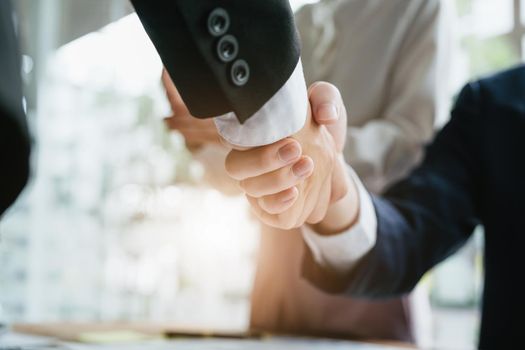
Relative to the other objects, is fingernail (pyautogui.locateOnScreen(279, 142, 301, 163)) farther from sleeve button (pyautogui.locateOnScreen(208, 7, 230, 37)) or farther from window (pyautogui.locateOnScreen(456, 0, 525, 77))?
window (pyautogui.locateOnScreen(456, 0, 525, 77))

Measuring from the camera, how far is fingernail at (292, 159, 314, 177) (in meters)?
0.45

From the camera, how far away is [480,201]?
3.61 ft


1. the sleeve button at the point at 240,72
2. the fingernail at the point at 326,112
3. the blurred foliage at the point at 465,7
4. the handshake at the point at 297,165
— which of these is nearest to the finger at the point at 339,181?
the handshake at the point at 297,165

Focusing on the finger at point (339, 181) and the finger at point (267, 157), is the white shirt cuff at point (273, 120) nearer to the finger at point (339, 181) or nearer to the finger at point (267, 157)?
the finger at point (267, 157)

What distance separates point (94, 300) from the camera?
280 cm

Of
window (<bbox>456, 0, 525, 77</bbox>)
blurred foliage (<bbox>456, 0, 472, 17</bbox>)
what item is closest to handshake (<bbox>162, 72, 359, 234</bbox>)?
blurred foliage (<bbox>456, 0, 472, 17</bbox>)

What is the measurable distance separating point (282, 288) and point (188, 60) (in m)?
0.74

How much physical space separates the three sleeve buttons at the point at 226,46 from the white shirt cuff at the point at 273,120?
0.13ft

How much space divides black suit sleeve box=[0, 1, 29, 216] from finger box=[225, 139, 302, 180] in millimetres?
195

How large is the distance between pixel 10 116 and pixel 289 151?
23 cm

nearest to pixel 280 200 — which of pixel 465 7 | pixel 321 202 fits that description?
pixel 321 202

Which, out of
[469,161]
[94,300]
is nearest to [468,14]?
[469,161]

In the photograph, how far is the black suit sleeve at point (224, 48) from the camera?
12.9 inches

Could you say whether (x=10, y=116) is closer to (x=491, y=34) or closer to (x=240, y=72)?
(x=240, y=72)
